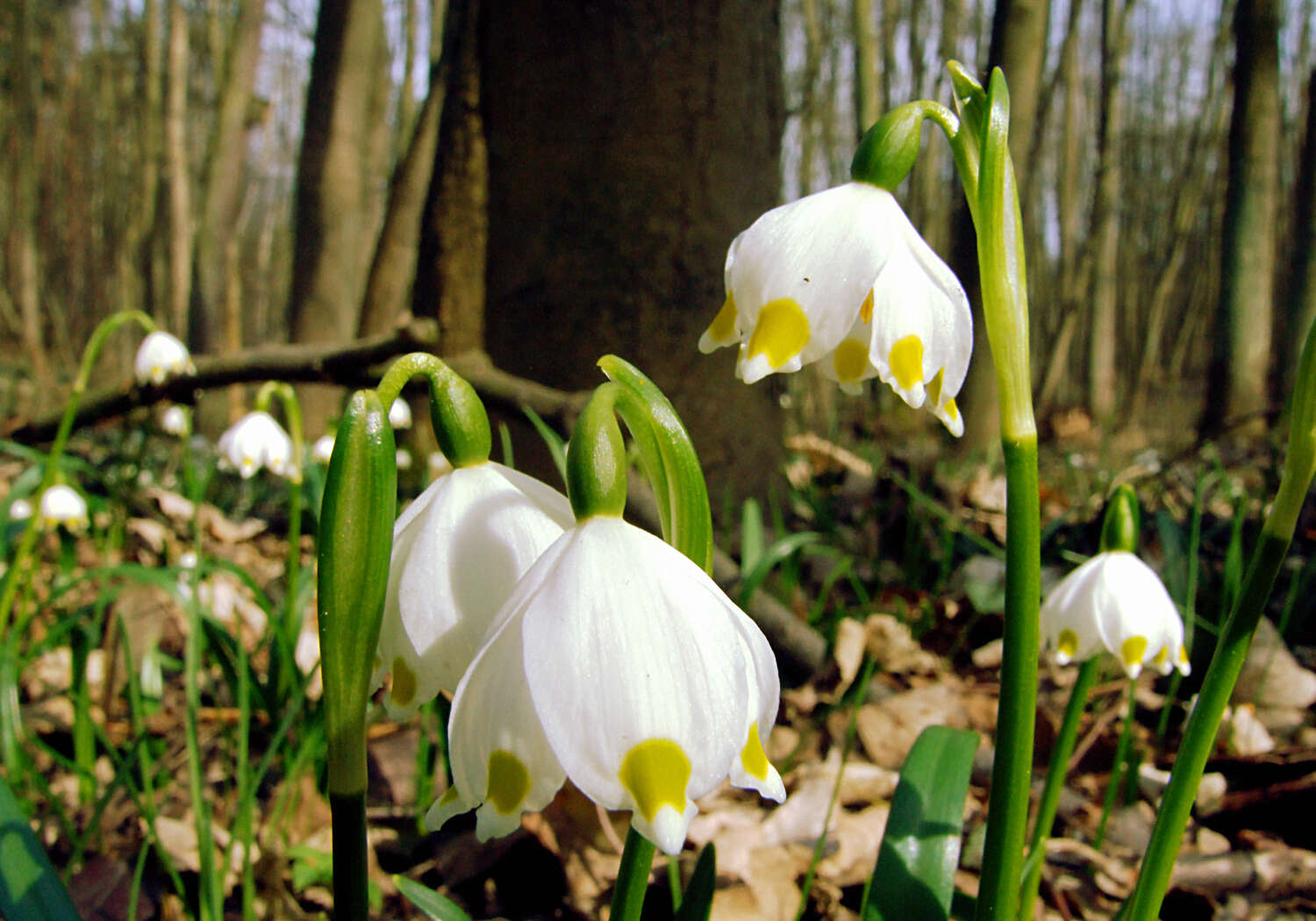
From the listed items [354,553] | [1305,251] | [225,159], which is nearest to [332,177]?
[225,159]

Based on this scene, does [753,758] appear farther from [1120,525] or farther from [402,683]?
[1120,525]

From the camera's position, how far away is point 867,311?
0.68 m

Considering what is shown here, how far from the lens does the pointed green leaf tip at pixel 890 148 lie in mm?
652

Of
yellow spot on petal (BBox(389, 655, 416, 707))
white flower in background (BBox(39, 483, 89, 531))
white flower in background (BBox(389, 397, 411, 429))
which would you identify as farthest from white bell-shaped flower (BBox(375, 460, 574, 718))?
white flower in background (BBox(389, 397, 411, 429))

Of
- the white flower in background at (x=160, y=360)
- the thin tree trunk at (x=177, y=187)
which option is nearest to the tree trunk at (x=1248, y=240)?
the white flower in background at (x=160, y=360)

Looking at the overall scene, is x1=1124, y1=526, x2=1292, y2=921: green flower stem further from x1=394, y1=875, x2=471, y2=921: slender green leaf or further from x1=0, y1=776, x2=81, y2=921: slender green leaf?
x1=0, y1=776, x2=81, y2=921: slender green leaf

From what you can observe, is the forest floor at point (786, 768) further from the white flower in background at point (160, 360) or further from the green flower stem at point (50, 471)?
the white flower in background at point (160, 360)

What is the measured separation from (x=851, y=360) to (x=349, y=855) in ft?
1.46

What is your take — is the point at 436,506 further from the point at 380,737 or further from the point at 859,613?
the point at 859,613

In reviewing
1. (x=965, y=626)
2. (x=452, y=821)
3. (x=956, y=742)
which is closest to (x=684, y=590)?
(x=956, y=742)

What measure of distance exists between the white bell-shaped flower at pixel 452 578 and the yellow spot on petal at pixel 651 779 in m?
0.15

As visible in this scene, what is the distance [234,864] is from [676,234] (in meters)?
1.64

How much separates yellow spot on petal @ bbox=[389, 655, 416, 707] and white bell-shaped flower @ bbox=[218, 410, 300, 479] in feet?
5.69

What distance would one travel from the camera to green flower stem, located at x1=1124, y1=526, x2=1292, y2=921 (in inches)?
25.0
